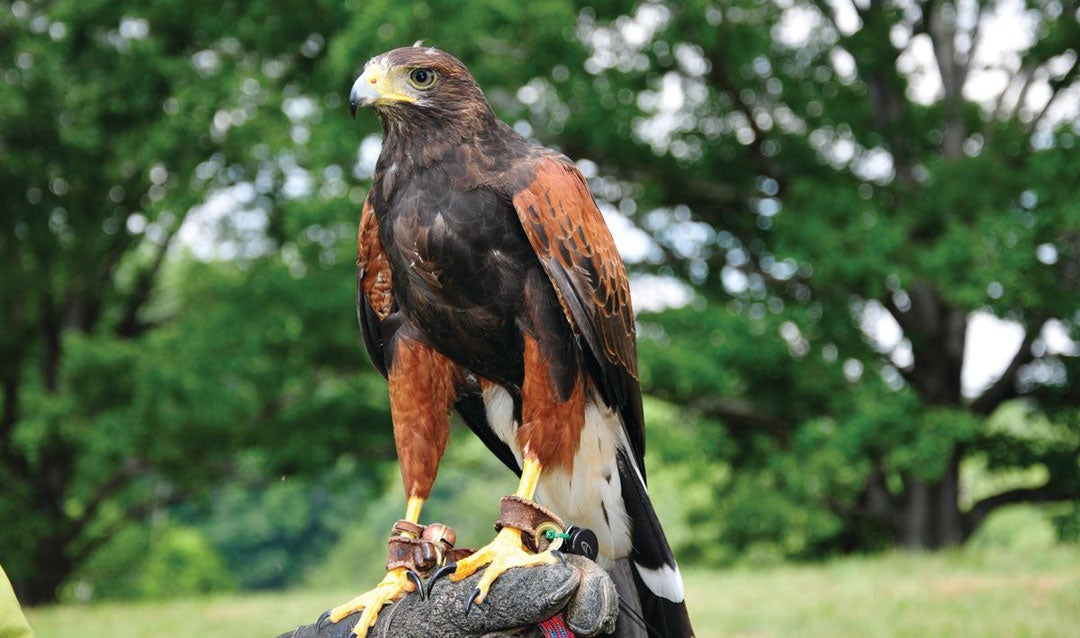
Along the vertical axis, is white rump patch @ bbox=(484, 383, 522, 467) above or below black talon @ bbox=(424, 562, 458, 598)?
above

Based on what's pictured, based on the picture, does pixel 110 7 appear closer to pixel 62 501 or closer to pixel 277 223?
pixel 277 223

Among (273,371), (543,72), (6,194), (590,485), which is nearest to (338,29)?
(543,72)

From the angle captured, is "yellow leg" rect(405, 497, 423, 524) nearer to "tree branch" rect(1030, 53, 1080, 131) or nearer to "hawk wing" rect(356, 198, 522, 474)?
"hawk wing" rect(356, 198, 522, 474)

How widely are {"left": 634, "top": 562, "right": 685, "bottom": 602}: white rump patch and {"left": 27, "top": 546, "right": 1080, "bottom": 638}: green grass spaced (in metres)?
4.28

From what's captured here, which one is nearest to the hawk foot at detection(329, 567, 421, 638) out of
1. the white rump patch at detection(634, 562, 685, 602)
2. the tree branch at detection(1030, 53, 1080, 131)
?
the white rump patch at detection(634, 562, 685, 602)

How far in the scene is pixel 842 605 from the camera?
24.6ft

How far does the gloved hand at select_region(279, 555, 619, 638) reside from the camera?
230cm

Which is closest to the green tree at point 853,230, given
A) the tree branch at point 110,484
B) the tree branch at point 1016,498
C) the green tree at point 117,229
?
the tree branch at point 1016,498

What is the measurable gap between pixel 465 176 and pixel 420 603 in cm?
97

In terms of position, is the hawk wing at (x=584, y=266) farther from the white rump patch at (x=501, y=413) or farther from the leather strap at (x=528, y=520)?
the leather strap at (x=528, y=520)

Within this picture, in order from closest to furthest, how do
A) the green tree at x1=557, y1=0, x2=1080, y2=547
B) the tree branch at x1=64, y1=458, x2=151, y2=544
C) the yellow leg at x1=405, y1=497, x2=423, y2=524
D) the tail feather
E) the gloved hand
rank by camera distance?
the gloved hand, the yellow leg at x1=405, y1=497, x2=423, y2=524, the tail feather, the green tree at x1=557, y1=0, x2=1080, y2=547, the tree branch at x1=64, y1=458, x2=151, y2=544

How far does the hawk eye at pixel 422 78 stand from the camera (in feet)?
8.19

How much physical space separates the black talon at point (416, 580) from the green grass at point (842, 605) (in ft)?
15.6

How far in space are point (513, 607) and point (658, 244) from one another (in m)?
9.72
